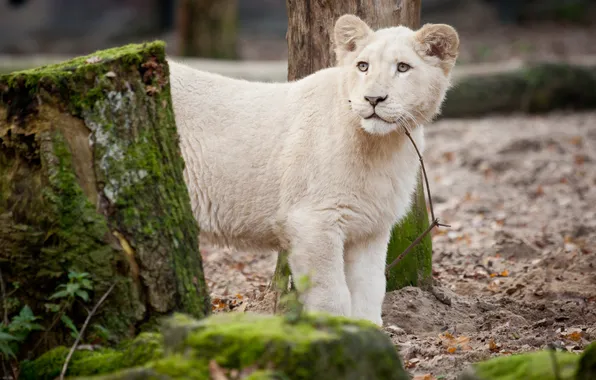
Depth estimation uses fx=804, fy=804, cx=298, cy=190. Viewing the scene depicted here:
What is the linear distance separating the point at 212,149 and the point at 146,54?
183cm

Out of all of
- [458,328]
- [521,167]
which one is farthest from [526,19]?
[458,328]

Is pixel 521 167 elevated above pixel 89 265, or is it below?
below

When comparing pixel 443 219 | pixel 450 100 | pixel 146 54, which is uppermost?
pixel 146 54

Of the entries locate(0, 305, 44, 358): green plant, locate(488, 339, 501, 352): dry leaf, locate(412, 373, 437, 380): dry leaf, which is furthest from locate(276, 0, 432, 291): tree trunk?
locate(0, 305, 44, 358): green plant

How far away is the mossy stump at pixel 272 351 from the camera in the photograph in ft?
9.52

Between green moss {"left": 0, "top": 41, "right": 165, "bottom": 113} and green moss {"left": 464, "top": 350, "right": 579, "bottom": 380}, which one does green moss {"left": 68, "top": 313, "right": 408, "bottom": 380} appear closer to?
green moss {"left": 464, "top": 350, "right": 579, "bottom": 380}

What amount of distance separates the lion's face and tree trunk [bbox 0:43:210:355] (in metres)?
1.56

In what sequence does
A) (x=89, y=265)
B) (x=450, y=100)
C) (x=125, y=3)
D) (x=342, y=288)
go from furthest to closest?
1. (x=125, y=3)
2. (x=450, y=100)
3. (x=342, y=288)
4. (x=89, y=265)

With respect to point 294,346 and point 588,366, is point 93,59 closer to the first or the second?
point 294,346

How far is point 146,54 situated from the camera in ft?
12.5

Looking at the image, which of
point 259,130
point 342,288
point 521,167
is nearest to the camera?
point 342,288

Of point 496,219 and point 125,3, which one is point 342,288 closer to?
point 496,219

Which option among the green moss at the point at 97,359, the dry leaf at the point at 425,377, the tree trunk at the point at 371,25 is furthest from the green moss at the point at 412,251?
the green moss at the point at 97,359

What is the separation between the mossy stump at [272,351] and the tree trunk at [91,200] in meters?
0.59
